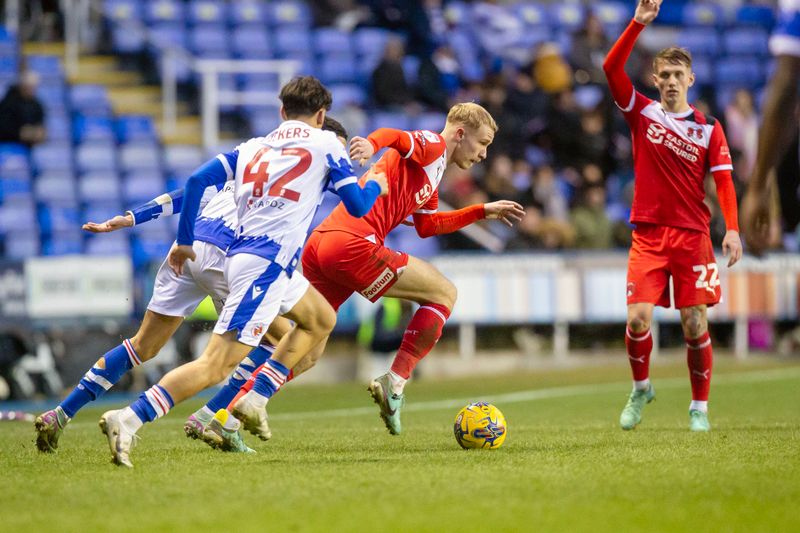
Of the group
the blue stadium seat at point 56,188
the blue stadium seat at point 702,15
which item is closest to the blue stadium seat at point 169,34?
the blue stadium seat at point 56,188

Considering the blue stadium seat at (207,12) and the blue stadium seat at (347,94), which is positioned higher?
the blue stadium seat at (207,12)

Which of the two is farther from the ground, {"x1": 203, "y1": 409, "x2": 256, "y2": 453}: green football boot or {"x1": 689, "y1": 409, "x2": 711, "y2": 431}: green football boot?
{"x1": 203, "y1": 409, "x2": 256, "y2": 453}: green football boot

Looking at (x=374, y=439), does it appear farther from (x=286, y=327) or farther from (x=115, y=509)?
(x=115, y=509)

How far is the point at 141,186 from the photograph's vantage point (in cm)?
1728

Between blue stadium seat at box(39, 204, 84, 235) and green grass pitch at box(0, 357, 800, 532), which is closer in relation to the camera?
green grass pitch at box(0, 357, 800, 532)

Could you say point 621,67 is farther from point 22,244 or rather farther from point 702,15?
point 702,15

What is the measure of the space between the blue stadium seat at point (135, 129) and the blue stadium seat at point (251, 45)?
2.25 meters

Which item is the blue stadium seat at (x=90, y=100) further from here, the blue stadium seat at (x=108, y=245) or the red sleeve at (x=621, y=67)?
the red sleeve at (x=621, y=67)

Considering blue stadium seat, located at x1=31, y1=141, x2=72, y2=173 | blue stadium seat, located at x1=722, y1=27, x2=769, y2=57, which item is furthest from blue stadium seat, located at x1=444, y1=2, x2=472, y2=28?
blue stadium seat, located at x1=31, y1=141, x2=72, y2=173

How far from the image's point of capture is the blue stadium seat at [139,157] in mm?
17578

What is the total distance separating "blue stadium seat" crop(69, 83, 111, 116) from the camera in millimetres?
18484

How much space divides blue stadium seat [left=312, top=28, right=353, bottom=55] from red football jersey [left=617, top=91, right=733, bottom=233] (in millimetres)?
11978

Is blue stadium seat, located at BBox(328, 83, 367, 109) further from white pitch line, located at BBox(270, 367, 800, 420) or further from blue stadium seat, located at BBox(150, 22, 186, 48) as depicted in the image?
white pitch line, located at BBox(270, 367, 800, 420)

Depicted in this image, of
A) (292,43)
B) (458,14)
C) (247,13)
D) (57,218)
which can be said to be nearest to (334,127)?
(57,218)
